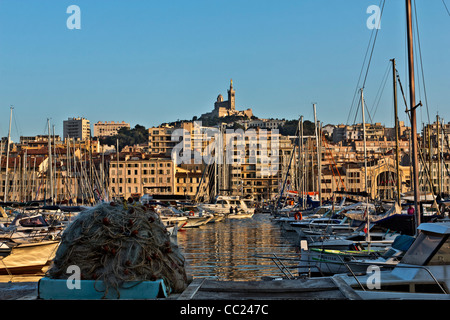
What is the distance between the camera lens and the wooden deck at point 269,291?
8094 mm

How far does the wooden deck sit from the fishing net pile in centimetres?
42

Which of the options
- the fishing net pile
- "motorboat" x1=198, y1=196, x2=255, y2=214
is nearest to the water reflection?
the fishing net pile

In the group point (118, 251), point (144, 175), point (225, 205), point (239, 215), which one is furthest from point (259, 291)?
point (144, 175)

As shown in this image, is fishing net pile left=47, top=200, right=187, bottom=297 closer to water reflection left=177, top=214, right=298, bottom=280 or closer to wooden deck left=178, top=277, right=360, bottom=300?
wooden deck left=178, top=277, right=360, bottom=300

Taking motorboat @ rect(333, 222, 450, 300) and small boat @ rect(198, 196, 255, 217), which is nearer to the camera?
A: motorboat @ rect(333, 222, 450, 300)

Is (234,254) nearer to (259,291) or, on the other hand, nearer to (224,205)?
(259,291)

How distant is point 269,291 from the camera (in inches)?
335

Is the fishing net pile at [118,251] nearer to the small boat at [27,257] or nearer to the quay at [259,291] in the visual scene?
the quay at [259,291]

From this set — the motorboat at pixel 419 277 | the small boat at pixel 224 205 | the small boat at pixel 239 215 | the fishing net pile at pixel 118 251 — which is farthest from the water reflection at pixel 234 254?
the small boat at pixel 239 215

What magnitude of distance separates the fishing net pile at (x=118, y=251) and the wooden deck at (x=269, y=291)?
1.39ft

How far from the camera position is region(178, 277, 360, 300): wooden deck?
8.09 m
